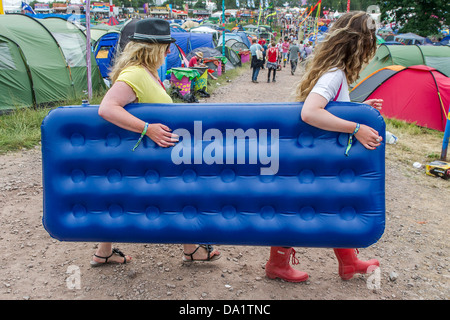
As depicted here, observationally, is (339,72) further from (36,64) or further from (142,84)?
(36,64)

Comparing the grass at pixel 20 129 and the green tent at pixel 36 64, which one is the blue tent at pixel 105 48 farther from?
the grass at pixel 20 129

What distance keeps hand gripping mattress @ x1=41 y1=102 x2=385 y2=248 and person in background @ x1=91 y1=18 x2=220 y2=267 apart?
0.21 ft

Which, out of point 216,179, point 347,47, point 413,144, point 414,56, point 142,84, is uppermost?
point 347,47

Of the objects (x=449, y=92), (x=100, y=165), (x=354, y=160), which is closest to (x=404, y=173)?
(x=449, y=92)

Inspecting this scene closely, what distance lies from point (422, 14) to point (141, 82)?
30032 mm

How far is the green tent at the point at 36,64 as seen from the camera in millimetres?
7164

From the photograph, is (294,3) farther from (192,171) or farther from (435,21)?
(192,171)

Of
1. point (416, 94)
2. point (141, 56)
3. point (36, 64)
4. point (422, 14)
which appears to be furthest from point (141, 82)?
point (422, 14)

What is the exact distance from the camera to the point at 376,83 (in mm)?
8438

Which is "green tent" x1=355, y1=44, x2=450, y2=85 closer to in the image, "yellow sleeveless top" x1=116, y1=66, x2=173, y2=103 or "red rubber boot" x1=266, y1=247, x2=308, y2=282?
Result: "red rubber boot" x1=266, y1=247, x2=308, y2=282

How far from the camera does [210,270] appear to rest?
2793 mm

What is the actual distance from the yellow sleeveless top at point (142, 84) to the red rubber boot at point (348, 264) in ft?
5.07

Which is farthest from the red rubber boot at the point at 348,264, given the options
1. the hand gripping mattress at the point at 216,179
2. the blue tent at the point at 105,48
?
the blue tent at the point at 105,48
